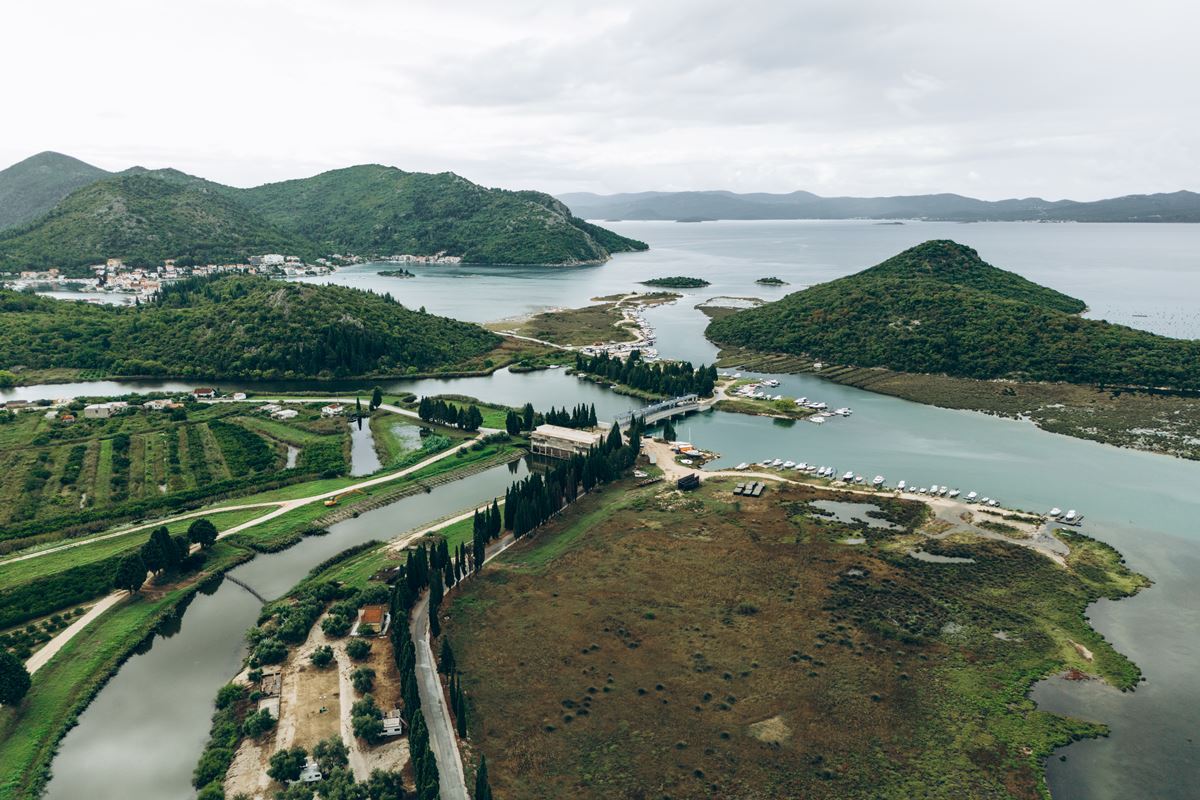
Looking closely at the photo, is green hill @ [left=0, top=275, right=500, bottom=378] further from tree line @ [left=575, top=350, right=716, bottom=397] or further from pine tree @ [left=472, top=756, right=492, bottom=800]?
pine tree @ [left=472, top=756, right=492, bottom=800]

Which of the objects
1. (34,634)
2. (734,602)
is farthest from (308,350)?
(734,602)

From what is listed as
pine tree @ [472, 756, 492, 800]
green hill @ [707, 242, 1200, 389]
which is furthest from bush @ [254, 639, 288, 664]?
green hill @ [707, 242, 1200, 389]

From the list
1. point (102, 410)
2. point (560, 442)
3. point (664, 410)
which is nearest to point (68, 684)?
point (560, 442)

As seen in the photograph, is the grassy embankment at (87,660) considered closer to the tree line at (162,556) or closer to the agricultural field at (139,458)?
the tree line at (162,556)

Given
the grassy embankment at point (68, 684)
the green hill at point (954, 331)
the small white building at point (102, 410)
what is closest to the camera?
the grassy embankment at point (68, 684)

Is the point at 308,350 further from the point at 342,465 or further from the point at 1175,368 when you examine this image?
the point at 1175,368

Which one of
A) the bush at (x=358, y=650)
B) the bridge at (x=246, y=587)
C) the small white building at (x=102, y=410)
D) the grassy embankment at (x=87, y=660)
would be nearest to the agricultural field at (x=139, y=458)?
the small white building at (x=102, y=410)
